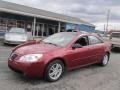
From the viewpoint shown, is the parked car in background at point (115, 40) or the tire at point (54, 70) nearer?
the tire at point (54, 70)

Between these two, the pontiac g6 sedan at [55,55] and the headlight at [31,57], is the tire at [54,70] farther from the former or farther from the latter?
the headlight at [31,57]

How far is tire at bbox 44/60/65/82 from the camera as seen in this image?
17.7 ft

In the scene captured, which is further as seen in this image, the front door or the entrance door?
the entrance door

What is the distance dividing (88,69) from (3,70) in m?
3.15

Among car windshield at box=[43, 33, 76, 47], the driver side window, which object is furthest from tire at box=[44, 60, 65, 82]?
the driver side window

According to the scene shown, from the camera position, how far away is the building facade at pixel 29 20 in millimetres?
21672

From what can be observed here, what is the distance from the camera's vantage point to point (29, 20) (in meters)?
24.9

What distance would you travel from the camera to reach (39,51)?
17.6ft

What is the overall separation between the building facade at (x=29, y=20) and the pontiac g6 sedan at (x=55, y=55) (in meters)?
14.5

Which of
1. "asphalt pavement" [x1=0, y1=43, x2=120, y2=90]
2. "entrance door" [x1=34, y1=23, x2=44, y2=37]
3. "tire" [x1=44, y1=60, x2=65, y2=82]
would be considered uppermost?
"entrance door" [x1=34, y1=23, x2=44, y2=37]

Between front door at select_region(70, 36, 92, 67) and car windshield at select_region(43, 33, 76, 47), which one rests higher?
car windshield at select_region(43, 33, 76, 47)

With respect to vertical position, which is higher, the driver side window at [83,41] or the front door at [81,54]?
the driver side window at [83,41]

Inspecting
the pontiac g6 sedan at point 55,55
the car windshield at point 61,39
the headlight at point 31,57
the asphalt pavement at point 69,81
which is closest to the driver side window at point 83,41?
the pontiac g6 sedan at point 55,55

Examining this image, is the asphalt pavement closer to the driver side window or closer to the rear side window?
the driver side window
